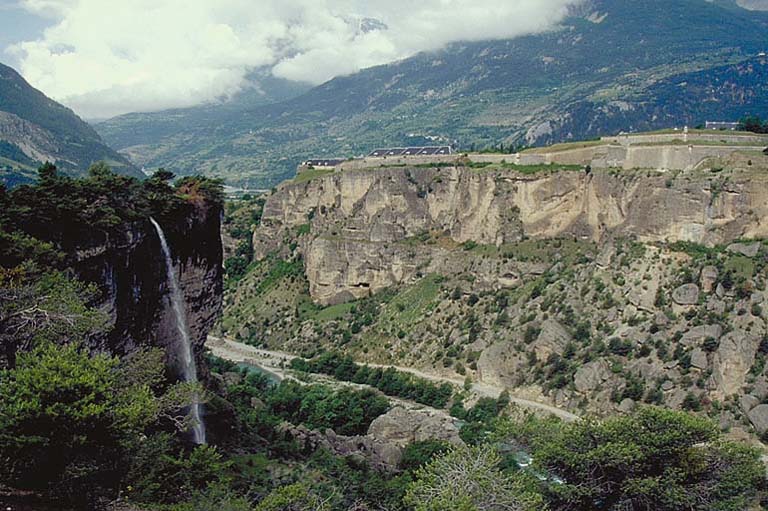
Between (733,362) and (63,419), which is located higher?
(63,419)

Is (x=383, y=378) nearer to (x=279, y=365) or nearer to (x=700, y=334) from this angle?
(x=279, y=365)

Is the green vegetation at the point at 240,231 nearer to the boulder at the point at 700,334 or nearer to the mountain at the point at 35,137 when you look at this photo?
the mountain at the point at 35,137

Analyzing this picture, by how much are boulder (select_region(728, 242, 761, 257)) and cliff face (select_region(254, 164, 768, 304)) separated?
1028mm

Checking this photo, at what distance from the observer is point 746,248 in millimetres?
55625

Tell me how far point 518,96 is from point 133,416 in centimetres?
18669

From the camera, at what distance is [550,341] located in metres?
60.4

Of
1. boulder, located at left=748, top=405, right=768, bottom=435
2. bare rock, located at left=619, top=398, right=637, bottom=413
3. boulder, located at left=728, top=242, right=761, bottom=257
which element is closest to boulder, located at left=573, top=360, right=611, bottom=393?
bare rock, located at left=619, top=398, right=637, bottom=413

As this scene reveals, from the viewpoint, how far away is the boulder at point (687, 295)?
180 ft

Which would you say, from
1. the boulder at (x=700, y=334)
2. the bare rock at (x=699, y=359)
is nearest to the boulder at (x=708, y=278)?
the boulder at (x=700, y=334)

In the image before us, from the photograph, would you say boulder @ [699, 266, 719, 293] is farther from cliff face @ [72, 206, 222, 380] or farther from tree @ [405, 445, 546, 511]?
cliff face @ [72, 206, 222, 380]

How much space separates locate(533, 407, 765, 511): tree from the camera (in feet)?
96.4

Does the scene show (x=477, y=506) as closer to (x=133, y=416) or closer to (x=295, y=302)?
(x=133, y=416)

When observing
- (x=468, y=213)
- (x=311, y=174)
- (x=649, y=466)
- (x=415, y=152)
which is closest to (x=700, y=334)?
(x=649, y=466)

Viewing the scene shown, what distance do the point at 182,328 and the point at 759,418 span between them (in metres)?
33.7
